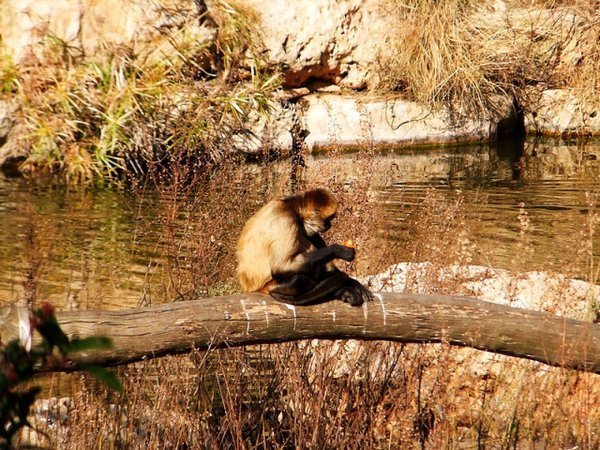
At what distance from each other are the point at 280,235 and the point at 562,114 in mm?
14807

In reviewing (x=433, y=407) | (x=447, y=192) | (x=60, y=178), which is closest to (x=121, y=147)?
(x=60, y=178)

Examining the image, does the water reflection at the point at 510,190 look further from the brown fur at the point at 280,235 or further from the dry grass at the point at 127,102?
the brown fur at the point at 280,235

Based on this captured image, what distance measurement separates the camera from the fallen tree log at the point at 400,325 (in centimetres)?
430

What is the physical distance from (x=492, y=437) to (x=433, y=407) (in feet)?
1.83

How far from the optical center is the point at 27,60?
14516 mm

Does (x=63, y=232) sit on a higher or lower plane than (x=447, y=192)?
lower

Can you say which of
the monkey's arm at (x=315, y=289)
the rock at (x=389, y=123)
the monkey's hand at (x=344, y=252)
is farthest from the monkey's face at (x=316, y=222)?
the rock at (x=389, y=123)

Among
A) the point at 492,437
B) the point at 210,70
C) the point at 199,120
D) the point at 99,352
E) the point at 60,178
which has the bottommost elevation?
the point at 492,437

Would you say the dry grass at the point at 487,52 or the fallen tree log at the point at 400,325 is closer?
the fallen tree log at the point at 400,325

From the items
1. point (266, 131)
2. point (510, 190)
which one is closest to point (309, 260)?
point (510, 190)

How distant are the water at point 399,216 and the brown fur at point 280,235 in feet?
6.10

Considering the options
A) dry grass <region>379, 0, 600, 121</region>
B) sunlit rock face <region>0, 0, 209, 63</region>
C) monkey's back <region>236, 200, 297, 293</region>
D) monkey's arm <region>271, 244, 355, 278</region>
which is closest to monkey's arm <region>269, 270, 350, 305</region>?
monkey's arm <region>271, 244, 355, 278</region>

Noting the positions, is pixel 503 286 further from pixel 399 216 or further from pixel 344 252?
pixel 399 216

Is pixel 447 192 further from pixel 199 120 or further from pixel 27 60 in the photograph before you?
pixel 27 60
